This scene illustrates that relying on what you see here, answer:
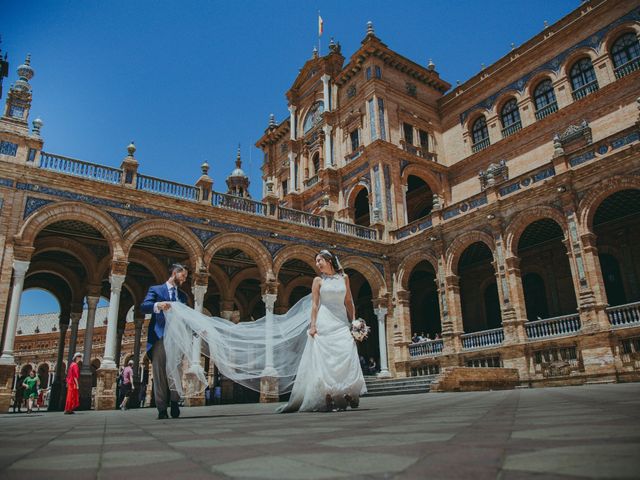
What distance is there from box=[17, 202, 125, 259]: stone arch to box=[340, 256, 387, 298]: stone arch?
10.2 meters

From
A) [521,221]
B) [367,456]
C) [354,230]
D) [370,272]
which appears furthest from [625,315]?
[367,456]

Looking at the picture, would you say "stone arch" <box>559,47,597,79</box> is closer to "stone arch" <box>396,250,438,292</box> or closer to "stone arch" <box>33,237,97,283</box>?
"stone arch" <box>396,250,438,292</box>

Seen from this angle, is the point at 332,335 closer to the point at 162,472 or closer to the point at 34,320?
the point at 162,472

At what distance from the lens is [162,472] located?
172 cm

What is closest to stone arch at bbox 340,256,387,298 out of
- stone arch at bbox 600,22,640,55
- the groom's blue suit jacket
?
stone arch at bbox 600,22,640,55

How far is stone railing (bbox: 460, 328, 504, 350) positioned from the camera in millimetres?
17703

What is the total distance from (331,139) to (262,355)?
22.6 meters

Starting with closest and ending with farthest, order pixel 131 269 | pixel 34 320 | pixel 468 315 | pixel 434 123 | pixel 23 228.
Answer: pixel 23 228, pixel 131 269, pixel 468 315, pixel 434 123, pixel 34 320

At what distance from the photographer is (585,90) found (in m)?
20.8

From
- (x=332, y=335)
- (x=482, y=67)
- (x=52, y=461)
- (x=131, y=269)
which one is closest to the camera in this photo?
(x=52, y=461)

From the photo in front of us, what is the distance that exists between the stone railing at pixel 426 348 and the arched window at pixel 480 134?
461 inches

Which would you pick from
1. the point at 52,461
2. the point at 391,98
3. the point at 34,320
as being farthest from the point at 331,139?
the point at 34,320

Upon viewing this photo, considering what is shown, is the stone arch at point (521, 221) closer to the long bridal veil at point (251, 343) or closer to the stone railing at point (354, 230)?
the stone railing at point (354, 230)

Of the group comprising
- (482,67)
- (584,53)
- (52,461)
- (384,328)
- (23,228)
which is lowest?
(52,461)
